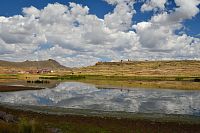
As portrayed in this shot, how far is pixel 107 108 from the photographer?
51156 millimetres

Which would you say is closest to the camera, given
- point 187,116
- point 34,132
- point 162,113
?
point 34,132

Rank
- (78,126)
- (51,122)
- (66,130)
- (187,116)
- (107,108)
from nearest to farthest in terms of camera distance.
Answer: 1. (66,130)
2. (78,126)
3. (51,122)
4. (187,116)
5. (107,108)

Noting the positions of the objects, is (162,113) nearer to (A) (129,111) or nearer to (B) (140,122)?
(A) (129,111)

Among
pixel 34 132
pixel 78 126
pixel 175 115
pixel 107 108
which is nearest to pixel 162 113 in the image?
pixel 175 115

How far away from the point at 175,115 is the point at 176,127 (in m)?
10.4

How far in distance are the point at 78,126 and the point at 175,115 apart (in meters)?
16.7

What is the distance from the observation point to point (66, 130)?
101 ft

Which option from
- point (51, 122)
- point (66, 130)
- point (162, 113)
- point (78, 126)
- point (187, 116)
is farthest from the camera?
point (162, 113)

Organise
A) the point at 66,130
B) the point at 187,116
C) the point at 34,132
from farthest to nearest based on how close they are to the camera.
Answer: the point at 187,116 → the point at 66,130 → the point at 34,132

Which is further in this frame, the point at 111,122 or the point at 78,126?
the point at 111,122

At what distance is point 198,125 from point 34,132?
20512 millimetres

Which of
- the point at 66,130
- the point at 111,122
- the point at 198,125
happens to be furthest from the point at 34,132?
the point at 198,125

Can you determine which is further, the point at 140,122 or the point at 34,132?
the point at 140,122

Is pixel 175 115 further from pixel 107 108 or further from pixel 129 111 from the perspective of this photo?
pixel 107 108
